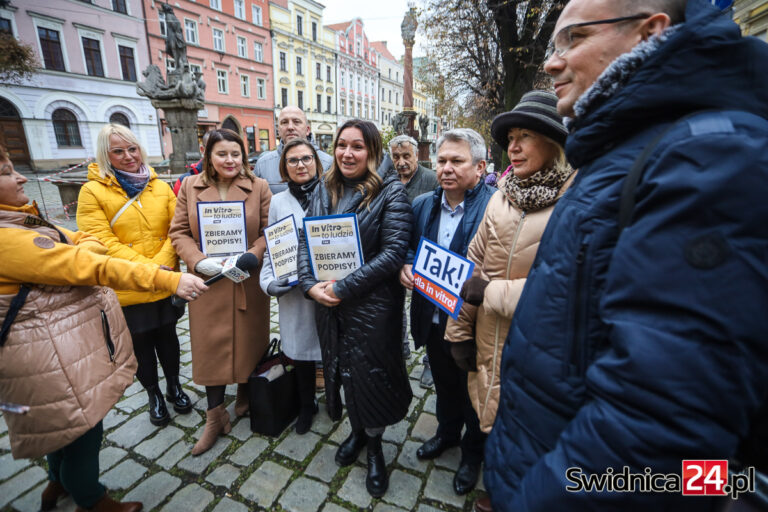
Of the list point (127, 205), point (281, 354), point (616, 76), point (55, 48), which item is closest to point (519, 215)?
point (616, 76)

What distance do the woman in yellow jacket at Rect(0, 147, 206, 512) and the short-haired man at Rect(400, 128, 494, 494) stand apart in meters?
1.77

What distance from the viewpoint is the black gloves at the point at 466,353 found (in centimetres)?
214

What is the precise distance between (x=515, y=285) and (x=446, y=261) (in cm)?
52

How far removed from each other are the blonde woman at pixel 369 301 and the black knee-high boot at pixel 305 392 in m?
0.58

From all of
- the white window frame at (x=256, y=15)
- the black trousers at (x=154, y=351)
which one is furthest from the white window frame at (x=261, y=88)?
the black trousers at (x=154, y=351)

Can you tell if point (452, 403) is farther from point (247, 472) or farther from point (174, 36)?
point (174, 36)

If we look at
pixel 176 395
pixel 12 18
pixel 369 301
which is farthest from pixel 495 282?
pixel 12 18

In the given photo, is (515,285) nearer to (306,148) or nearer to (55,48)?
(306,148)

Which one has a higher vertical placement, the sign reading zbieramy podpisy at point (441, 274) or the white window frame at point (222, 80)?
the white window frame at point (222, 80)

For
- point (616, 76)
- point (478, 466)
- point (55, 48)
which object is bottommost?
point (478, 466)

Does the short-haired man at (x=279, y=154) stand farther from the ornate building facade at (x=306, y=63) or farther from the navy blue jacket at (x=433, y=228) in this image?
the ornate building facade at (x=306, y=63)

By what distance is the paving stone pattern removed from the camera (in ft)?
7.47

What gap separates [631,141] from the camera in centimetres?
85

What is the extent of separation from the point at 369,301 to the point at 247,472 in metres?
1.52
